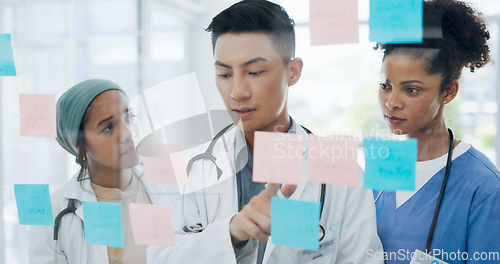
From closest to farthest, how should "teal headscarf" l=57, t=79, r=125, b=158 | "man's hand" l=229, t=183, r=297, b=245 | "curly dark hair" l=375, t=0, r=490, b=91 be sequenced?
"curly dark hair" l=375, t=0, r=490, b=91, "man's hand" l=229, t=183, r=297, b=245, "teal headscarf" l=57, t=79, r=125, b=158

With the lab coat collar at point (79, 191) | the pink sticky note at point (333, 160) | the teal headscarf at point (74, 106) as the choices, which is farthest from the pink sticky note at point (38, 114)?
the pink sticky note at point (333, 160)

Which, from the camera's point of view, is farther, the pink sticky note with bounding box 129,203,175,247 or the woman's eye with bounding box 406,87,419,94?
the pink sticky note with bounding box 129,203,175,247

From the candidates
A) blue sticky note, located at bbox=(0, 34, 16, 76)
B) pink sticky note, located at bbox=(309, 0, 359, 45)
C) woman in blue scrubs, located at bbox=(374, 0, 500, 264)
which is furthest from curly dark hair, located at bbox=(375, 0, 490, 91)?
blue sticky note, located at bbox=(0, 34, 16, 76)

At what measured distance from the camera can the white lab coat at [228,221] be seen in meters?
0.75

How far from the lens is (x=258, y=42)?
0.75 metres

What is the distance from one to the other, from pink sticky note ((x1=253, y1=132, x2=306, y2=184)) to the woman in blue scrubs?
171 millimetres

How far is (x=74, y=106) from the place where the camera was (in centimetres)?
91

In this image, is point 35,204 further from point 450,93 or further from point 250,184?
point 450,93

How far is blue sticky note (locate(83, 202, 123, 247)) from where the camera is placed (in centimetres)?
91

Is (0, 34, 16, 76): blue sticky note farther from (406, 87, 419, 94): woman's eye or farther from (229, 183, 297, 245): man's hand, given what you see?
(406, 87, 419, 94): woman's eye

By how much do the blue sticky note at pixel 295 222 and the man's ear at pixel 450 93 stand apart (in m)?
0.29

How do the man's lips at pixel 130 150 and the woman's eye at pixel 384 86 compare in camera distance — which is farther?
the man's lips at pixel 130 150

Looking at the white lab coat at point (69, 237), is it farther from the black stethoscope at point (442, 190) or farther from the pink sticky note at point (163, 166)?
the black stethoscope at point (442, 190)

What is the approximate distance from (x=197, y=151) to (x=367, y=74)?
368mm
